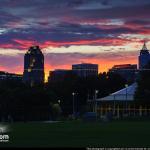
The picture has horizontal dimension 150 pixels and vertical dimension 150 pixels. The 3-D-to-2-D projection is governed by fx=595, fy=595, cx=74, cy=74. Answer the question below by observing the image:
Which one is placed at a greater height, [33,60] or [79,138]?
[33,60]

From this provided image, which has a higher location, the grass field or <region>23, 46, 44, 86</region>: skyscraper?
<region>23, 46, 44, 86</region>: skyscraper

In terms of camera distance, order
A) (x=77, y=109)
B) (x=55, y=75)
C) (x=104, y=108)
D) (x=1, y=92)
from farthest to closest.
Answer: (x=55, y=75) < (x=77, y=109) < (x=104, y=108) < (x=1, y=92)

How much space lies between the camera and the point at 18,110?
86.4m

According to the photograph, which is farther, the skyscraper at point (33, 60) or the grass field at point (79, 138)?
the skyscraper at point (33, 60)

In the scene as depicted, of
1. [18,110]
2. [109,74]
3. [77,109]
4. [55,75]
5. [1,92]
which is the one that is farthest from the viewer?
[55,75]

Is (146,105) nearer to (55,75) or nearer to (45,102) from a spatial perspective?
(45,102)

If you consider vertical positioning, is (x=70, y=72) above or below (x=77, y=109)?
above

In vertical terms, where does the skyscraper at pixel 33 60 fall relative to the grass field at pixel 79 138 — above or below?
above

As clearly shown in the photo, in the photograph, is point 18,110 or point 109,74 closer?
point 18,110

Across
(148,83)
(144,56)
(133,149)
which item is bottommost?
(133,149)

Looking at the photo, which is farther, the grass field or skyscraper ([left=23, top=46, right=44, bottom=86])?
skyscraper ([left=23, top=46, right=44, bottom=86])

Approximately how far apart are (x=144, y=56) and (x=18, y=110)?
225 feet

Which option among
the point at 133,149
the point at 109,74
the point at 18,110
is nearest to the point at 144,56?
the point at 109,74

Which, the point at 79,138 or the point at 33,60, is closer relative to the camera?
the point at 79,138
